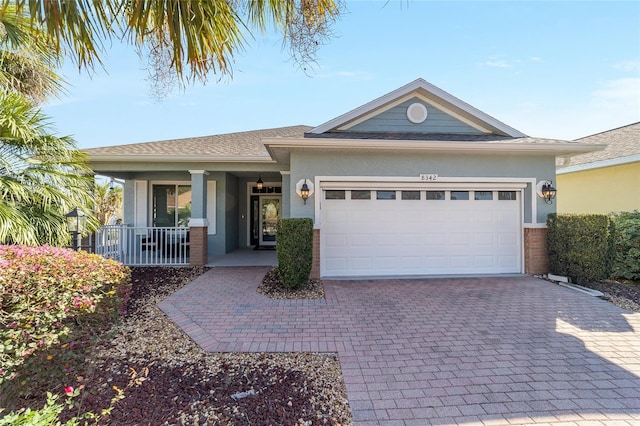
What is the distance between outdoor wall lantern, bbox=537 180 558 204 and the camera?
7.99 metres

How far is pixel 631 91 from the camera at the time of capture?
975 cm

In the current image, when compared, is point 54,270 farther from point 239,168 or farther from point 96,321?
point 239,168

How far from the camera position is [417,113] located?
345 inches

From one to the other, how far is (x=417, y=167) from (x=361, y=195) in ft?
5.12

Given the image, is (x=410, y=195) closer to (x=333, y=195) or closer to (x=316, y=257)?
(x=333, y=195)

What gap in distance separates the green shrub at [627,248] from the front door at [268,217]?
443 inches

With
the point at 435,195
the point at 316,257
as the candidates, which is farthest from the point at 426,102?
the point at 316,257

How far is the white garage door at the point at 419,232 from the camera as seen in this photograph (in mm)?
7902

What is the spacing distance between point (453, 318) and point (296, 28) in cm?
471

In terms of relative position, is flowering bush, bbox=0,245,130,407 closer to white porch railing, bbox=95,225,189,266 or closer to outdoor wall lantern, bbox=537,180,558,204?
white porch railing, bbox=95,225,189,266

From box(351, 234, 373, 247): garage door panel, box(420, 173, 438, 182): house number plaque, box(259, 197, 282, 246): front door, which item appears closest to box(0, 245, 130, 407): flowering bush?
box(351, 234, 373, 247): garage door panel

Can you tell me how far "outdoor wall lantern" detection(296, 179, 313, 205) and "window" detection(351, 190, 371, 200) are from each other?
1.10 metres

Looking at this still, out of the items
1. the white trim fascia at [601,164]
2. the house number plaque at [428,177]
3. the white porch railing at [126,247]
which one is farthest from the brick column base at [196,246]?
the white trim fascia at [601,164]

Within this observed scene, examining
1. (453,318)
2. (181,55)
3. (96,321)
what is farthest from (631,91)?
(96,321)
